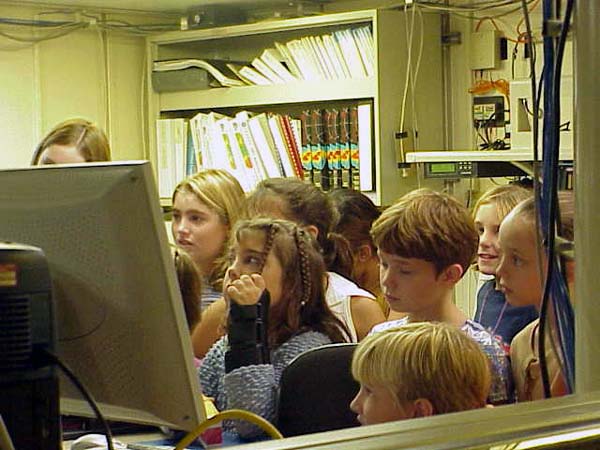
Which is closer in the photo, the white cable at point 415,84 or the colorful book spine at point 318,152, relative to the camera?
the white cable at point 415,84

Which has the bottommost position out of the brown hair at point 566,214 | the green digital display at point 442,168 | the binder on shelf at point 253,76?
the brown hair at point 566,214

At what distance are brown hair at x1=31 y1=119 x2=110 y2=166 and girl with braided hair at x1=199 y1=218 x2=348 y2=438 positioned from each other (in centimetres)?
57

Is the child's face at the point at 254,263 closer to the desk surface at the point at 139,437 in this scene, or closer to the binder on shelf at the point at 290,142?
the desk surface at the point at 139,437

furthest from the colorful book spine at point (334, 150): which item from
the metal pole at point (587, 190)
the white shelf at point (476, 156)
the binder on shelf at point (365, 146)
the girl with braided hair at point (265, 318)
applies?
the metal pole at point (587, 190)

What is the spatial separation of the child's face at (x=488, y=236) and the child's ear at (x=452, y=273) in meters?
0.52

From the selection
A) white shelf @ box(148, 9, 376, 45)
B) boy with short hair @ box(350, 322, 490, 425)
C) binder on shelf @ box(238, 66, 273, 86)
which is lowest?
boy with short hair @ box(350, 322, 490, 425)

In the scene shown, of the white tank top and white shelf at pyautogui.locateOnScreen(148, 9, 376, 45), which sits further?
white shelf at pyautogui.locateOnScreen(148, 9, 376, 45)

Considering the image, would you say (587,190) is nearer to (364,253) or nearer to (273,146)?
(364,253)

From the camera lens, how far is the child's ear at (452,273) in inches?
99.2

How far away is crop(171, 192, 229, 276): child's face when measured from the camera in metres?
3.26

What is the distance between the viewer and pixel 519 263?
238 centimetres

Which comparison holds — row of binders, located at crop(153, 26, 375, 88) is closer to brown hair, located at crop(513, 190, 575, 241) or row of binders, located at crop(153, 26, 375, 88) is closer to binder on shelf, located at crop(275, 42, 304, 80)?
binder on shelf, located at crop(275, 42, 304, 80)

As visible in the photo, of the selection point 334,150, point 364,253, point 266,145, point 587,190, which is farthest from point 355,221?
point 587,190

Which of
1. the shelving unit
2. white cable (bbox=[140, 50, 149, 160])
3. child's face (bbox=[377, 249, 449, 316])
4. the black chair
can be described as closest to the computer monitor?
the black chair
